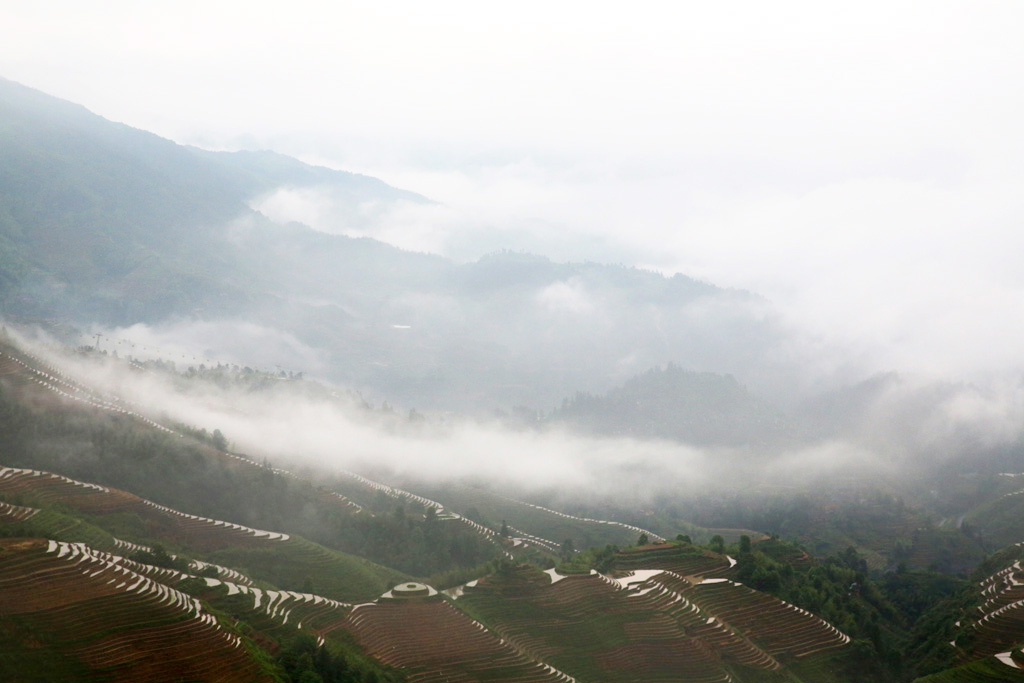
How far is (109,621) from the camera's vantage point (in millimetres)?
56406

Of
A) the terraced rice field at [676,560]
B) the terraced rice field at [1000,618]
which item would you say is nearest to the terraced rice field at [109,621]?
the terraced rice field at [676,560]

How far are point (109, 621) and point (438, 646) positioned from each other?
24.6m

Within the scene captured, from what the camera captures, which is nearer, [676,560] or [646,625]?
Result: [646,625]

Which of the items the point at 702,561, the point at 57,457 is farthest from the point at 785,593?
the point at 57,457

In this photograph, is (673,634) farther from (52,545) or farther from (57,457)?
(57,457)

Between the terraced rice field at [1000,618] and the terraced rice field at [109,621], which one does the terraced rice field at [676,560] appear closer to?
the terraced rice field at [1000,618]

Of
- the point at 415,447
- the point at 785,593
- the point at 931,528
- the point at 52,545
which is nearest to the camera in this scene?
the point at 52,545

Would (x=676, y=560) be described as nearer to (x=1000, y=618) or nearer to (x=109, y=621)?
(x=1000, y=618)

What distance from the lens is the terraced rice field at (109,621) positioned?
53.2 meters

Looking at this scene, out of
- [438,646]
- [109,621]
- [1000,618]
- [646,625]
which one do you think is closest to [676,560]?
[646,625]

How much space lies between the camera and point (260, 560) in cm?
9506

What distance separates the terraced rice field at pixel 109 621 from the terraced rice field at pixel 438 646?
14.6m

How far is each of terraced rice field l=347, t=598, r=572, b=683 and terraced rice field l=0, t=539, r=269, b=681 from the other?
14.6 meters

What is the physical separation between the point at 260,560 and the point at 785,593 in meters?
49.5
